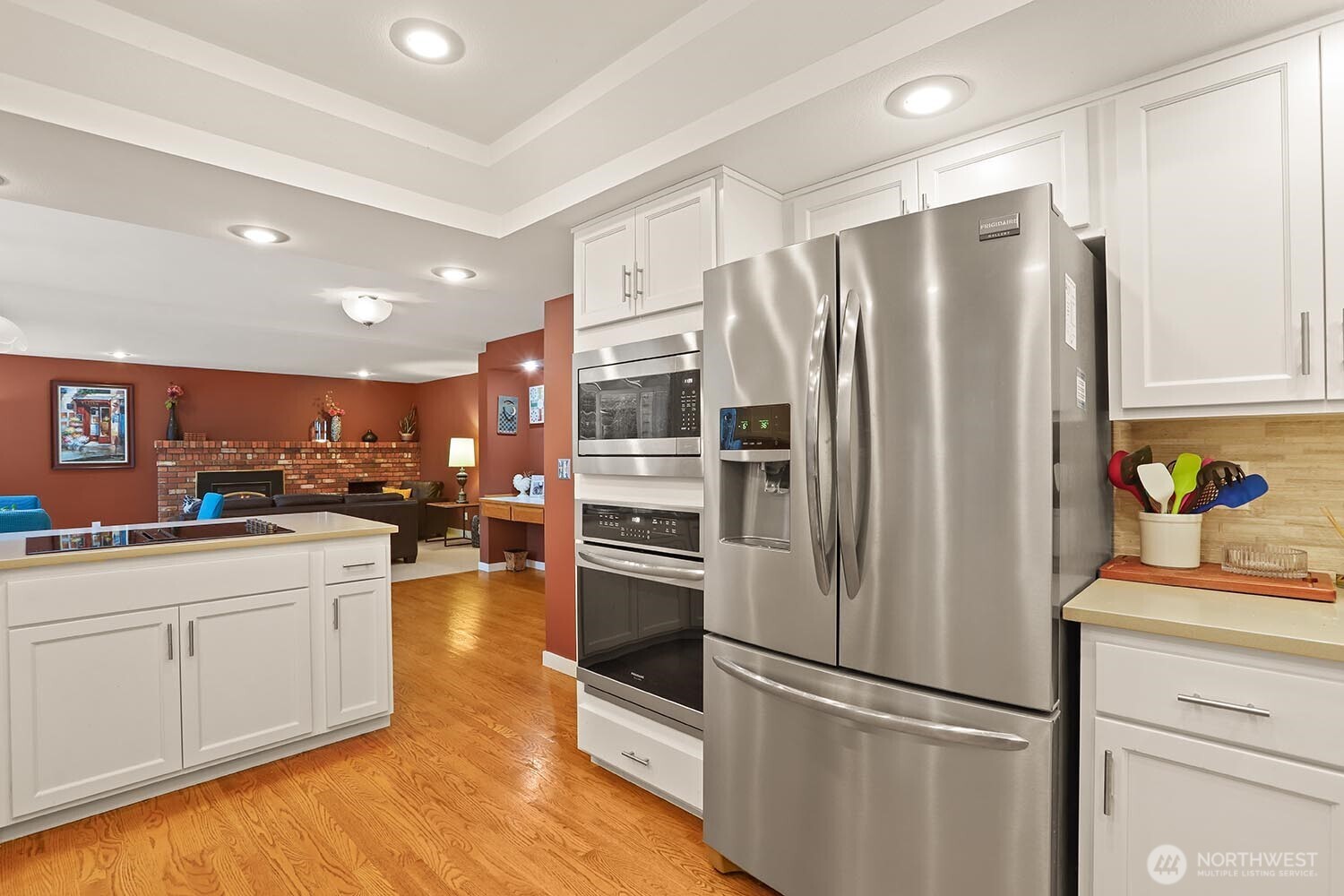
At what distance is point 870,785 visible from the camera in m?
1.58

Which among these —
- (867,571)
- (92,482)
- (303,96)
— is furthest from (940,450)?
(92,482)

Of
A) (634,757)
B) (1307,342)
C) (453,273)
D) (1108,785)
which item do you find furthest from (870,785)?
(453,273)

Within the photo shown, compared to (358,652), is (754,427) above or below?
above

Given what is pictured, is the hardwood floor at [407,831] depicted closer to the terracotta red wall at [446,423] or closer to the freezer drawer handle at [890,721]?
the freezer drawer handle at [890,721]

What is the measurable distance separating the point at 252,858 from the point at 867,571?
213 centimetres

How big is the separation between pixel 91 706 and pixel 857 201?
10.4 feet

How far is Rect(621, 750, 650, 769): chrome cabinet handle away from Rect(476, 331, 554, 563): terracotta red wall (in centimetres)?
454

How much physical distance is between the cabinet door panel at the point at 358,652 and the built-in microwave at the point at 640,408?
124cm

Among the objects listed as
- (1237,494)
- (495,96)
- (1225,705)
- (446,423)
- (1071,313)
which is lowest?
(1225,705)

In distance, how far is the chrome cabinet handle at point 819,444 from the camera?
1.65m

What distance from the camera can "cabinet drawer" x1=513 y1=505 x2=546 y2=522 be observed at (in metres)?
5.80

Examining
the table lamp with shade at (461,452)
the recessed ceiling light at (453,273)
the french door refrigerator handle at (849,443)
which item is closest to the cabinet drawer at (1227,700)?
the french door refrigerator handle at (849,443)

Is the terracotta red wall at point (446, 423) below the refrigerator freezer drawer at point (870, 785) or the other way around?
the other way around

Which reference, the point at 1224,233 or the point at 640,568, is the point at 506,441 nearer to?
the point at 640,568
